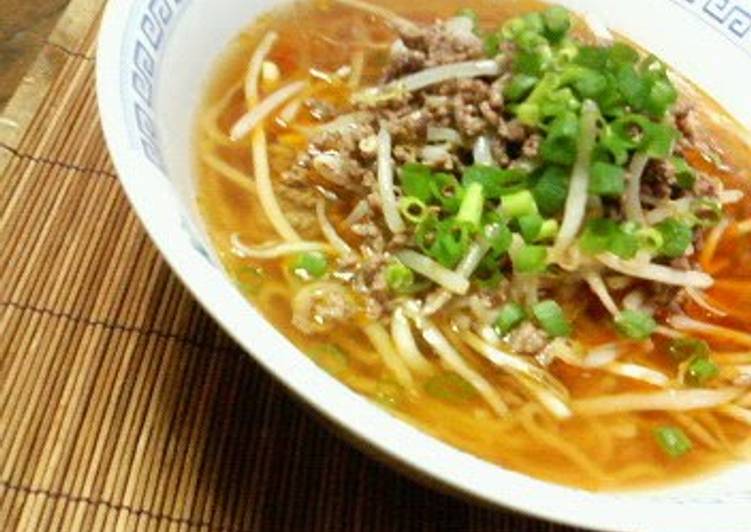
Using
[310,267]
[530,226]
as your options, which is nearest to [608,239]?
[530,226]

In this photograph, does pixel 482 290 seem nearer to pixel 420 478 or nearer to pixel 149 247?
pixel 420 478

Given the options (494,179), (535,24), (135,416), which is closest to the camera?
(135,416)

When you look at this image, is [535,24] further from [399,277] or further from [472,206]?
[399,277]

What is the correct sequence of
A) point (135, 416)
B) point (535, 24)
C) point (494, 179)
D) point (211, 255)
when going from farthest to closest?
point (535, 24) → point (494, 179) → point (135, 416) → point (211, 255)

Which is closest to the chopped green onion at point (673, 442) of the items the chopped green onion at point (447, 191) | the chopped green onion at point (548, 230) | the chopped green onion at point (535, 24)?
the chopped green onion at point (548, 230)

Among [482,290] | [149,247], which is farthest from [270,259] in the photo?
[482,290]
